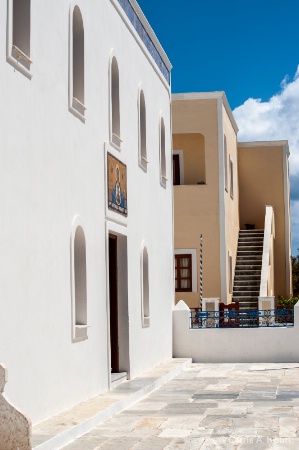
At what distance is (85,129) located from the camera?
38.8 ft

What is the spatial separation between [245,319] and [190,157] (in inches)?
364

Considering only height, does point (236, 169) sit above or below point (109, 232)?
above

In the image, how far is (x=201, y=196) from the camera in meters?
26.3

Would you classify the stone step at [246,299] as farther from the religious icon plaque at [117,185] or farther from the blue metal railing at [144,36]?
the religious icon plaque at [117,185]

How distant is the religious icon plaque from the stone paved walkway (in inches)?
121

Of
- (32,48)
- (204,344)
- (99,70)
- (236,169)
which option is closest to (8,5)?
(32,48)

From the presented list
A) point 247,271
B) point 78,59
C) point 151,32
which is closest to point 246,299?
point 247,271

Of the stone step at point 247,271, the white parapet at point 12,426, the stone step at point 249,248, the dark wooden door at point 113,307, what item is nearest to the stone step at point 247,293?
the stone step at point 247,271

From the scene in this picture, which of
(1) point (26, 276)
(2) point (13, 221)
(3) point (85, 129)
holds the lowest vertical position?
(1) point (26, 276)

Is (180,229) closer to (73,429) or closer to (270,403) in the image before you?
(270,403)

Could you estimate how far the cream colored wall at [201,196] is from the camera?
26.2 meters

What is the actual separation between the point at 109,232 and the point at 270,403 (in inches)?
145

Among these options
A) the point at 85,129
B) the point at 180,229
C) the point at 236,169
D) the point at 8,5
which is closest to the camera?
the point at 8,5

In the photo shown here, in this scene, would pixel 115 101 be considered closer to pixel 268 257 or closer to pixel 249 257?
pixel 268 257
